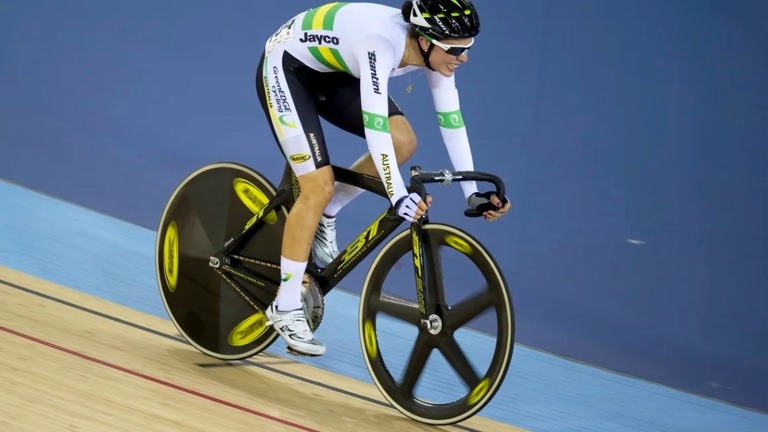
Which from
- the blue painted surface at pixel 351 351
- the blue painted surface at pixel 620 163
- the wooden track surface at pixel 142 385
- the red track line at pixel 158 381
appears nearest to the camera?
the wooden track surface at pixel 142 385

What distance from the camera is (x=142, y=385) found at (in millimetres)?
3529

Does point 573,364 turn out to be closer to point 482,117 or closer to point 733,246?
point 733,246

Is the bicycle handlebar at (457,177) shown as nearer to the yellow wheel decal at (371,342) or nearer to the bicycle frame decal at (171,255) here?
the yellow wheel decal at (371,342)

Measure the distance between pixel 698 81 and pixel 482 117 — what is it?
42.2 inches

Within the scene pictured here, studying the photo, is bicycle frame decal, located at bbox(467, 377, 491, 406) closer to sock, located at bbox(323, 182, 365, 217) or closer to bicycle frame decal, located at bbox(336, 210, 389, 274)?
bicycle frame decal, located at bbox(336, 210, 389, 274)

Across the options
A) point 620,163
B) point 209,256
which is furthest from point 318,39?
point 620,163

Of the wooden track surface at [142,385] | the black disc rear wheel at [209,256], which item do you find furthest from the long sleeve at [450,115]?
the wooden track surface at [142,385]

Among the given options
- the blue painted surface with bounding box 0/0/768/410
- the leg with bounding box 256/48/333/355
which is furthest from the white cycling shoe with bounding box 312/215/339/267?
the blue painted surface with bounding box 0/0/768/410

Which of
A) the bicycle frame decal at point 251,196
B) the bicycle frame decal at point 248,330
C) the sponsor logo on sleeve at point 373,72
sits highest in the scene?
the sponsor logo on sleeve at point 373,72

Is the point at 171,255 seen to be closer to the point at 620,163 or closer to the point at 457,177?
the point at 457,177

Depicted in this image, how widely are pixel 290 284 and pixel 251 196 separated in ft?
1.65

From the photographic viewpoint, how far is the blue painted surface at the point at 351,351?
437 centimetres

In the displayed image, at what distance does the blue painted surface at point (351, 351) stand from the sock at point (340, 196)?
1.64ft

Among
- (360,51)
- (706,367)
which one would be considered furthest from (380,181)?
(706,367)
